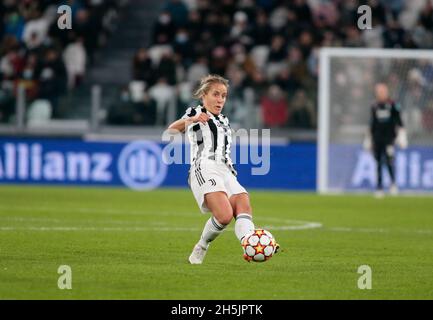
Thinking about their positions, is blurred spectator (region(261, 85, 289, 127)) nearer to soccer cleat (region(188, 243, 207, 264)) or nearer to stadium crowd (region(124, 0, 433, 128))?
stadium crowd (region(124, 0, 433, 128))

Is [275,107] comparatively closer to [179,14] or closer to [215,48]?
[215,48]

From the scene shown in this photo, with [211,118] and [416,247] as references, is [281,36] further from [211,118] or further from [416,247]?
[211,118]

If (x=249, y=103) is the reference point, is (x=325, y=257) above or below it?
below

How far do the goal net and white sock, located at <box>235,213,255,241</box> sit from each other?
13999mm

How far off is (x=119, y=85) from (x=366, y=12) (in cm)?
595

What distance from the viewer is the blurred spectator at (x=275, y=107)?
25734 millimetres

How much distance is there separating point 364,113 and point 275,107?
2.02 metres

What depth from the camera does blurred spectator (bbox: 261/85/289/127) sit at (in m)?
25.7

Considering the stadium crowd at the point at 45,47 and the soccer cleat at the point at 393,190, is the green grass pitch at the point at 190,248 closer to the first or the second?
the soccer cleat at the point at 393,190

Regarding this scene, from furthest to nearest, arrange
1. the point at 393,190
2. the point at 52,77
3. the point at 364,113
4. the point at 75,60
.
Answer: the point at 75,60, the point at 52,77, the point at 364,113, the point at 393,190

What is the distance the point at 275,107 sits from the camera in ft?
84.9

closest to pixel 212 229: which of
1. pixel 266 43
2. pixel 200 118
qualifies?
pixel 200 118
